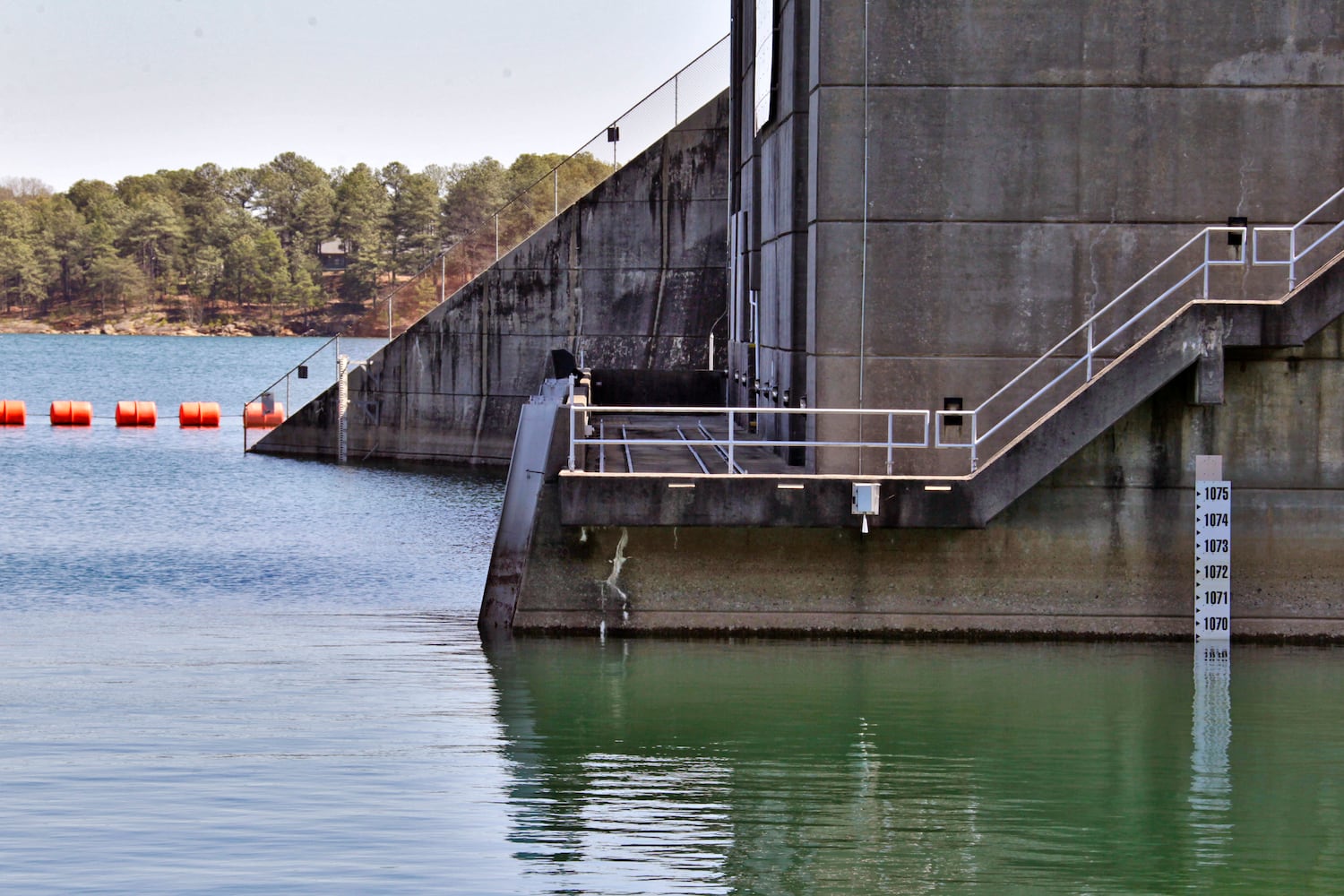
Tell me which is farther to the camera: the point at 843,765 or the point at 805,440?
the point at 805,440

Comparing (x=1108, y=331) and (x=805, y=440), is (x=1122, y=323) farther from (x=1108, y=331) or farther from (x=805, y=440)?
(x=805, y=440)

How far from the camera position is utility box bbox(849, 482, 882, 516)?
20953 millimetres

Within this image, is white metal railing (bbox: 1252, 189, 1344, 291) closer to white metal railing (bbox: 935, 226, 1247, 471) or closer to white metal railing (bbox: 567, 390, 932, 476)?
white metal railing (bbox: 935, 226, 1247, 471)

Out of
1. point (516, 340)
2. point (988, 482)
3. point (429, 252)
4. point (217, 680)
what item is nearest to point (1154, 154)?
point (988, 482)

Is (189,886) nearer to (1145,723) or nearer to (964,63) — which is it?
(1145,723)

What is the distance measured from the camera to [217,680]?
2091cm

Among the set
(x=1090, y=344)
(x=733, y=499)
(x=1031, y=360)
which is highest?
(x=1090, y=344)

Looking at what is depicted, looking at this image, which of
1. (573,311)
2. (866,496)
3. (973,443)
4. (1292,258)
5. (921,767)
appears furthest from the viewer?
(573,311)

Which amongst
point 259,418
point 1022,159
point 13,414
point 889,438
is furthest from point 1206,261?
point 13,414

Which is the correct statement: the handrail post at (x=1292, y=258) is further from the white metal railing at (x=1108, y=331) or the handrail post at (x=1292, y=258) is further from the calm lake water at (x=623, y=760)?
the calm lake water at (x=623, y=760)

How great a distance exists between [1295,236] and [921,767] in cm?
946

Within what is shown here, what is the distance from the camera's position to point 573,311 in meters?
53.6

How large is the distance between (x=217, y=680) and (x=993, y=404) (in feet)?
32.7

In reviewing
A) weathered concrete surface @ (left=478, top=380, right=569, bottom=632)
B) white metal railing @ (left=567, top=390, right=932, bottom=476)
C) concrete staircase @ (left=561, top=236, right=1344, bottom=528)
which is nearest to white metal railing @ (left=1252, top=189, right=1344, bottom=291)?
concrete staircase @ (left=561, top=236, right=1344, bottom=528)
